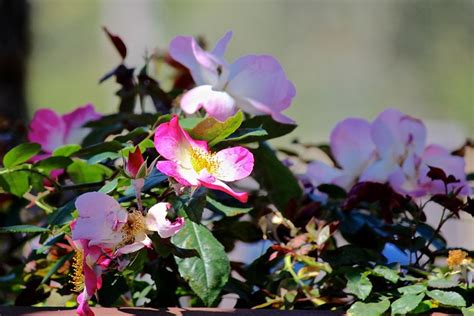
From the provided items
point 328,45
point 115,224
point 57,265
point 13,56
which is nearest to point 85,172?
point 57,265

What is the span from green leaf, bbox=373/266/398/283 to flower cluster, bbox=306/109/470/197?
0.15 meters

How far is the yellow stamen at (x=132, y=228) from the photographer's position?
728mm

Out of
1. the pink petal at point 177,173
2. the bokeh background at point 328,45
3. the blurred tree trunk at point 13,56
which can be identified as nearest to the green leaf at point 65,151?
the pink petal at point 177,173

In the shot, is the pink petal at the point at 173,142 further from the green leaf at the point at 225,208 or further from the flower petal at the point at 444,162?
the flower petal at the point at 444,162

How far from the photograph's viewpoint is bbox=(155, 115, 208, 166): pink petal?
2.45ft

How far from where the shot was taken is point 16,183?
0.92 meters

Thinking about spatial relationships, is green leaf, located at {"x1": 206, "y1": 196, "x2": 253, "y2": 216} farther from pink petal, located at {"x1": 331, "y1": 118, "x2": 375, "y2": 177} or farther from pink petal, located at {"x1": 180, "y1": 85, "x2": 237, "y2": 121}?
pink petal, located at {"x1": 331, "y1": 118, "x2": 375, "y2": 177}

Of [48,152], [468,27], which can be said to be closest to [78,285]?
[48,152]

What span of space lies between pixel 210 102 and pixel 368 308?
27 centimetres

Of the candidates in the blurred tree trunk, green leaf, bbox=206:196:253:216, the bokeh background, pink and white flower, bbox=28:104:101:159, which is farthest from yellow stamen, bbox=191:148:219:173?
the bokeh background

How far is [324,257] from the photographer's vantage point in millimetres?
870

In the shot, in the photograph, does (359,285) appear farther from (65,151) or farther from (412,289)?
(65,151)

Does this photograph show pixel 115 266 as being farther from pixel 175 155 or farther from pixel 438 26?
pixel 438 26

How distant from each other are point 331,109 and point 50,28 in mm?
3398
